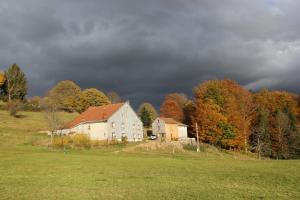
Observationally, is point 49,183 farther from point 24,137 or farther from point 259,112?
point 259,112

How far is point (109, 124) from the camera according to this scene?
254 feet

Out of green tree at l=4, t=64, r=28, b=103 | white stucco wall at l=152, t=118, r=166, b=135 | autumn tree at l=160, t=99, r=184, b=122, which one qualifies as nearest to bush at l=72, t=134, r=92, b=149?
white stucco wall at l=152, t=118, r=166, b=135

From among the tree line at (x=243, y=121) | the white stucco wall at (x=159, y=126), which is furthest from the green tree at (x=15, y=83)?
the tree line at (x=243, y=121)

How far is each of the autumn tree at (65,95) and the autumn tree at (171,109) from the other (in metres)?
30.6

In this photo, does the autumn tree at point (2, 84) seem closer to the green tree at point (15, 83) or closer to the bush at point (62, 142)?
the green tree at point (15, 83)

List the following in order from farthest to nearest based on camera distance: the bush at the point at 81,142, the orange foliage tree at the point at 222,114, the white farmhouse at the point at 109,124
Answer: the orange foliage tree at the point at 222,114 → the white farmhouse at the point at 109,124 → the bush at the point at 81,142

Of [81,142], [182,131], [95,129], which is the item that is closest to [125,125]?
[95,129]

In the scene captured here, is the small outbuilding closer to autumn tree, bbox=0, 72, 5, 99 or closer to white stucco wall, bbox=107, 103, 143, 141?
white stucco wall, bbox=107, 103, 143, 141

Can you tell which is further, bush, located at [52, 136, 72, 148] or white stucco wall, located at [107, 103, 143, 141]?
white stucco wall, located at [107, 103, 143, 141]

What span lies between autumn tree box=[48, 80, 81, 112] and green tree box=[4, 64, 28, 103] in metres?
11.5

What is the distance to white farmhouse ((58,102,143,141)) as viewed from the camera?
77.6 m

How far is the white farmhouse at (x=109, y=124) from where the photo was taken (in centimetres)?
7756

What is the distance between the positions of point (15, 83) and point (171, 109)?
5267cm

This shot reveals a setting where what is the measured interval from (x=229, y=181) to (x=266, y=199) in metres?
6.16
